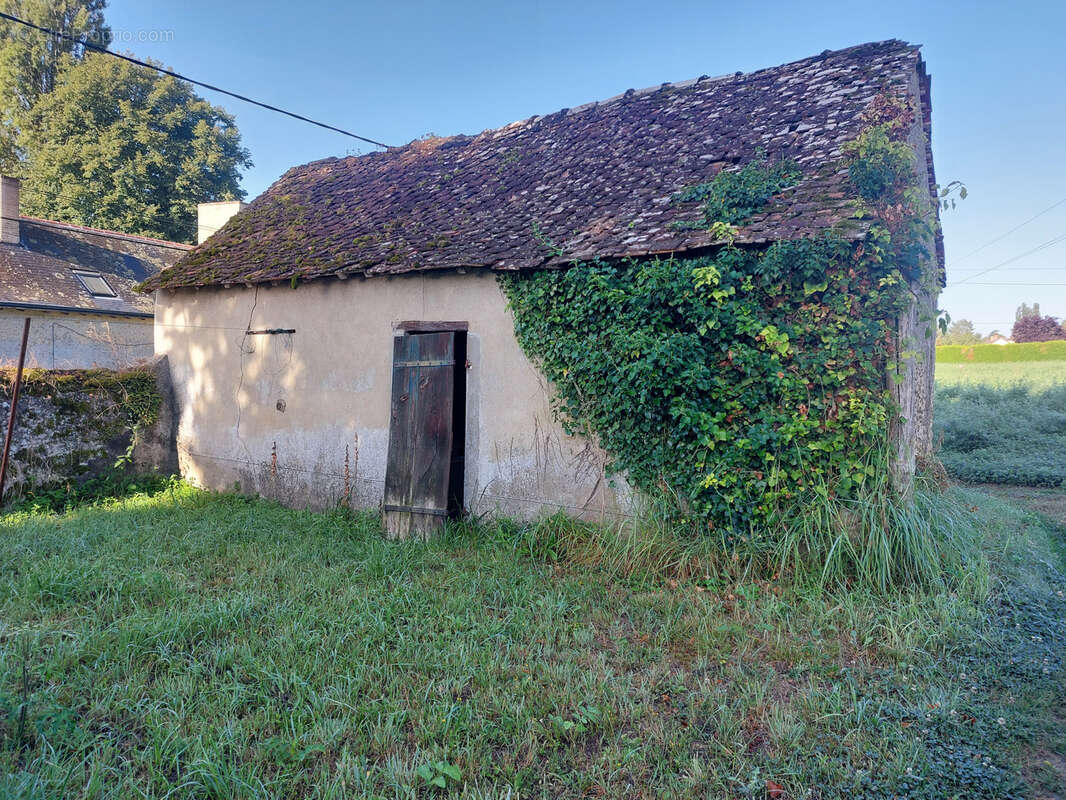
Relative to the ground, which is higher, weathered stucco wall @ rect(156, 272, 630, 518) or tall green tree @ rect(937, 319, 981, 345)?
tall green tree @ rect(937, 319, 981, 345)

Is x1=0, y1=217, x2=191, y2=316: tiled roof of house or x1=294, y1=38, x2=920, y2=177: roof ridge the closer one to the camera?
x1=294, y1=38, x2=920, y2=177: roof ridge

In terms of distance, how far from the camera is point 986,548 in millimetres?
5824

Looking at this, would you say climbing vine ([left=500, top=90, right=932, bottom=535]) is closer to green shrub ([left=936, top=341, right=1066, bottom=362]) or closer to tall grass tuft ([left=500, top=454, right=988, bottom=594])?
tall grass tuft ([left=500, top=454, right=988, bottom=594])

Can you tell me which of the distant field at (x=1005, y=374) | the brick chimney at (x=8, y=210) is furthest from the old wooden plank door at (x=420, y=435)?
the distant field at (x=1005, y=374)

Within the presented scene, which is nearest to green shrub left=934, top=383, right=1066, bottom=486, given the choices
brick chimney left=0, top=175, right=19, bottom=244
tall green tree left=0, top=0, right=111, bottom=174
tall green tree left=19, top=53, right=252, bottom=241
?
brick chimney left=0, top=175, right=19, bottom=244

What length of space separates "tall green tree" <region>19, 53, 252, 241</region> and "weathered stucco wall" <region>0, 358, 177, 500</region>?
1900 cm

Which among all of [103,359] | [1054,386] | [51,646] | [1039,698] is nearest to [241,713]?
[51,646]

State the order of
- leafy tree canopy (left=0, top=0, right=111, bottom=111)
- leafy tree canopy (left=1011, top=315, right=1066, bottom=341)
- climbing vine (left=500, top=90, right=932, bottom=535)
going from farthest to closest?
1. leafy tree canopy (left=1011, top=315, right=1066, bottom=341)
2. leafy tree canopy (left=0, top=0, right=111, bottom=111)
3. climbing vine (left=500, top=90, right=932, bottom=535)

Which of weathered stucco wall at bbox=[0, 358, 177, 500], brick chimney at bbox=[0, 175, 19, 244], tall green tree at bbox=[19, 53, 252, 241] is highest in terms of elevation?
tall green tree at bbox=[19, 53, 252, 241]

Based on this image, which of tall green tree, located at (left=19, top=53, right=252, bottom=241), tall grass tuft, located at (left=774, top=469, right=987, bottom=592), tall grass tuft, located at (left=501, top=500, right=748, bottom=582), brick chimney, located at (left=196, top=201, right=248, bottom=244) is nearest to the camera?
tall grass tuft, located at (left=774, top=469, right=987, bottom=592)

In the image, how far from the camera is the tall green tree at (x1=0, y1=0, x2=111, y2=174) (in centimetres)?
2464

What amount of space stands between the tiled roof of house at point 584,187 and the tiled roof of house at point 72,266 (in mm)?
7948

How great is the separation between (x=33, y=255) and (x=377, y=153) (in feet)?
39.3

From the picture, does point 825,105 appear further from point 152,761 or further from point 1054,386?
point 1054,386
